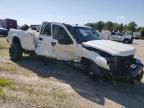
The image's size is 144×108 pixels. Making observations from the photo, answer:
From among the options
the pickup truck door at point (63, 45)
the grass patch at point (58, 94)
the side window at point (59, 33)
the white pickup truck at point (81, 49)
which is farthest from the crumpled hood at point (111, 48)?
the grass patch at point (58, 94)

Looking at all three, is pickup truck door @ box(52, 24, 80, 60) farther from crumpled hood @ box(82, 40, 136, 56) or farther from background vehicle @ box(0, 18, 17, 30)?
background vehicle @ box(0, 18, 17, 30)

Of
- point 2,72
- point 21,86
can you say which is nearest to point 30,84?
point 21,86

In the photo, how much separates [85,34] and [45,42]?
162cm

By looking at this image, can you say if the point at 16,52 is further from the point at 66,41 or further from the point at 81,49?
the point at 81,49

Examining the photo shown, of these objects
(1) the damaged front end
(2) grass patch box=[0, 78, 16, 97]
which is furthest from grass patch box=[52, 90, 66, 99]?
(1) the damaged front end

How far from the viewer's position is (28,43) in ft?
35.1

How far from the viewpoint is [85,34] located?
9289 mm

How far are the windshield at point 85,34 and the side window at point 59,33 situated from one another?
1.49 feet

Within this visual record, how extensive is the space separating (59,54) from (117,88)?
258cm

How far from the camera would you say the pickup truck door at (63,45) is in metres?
8.82

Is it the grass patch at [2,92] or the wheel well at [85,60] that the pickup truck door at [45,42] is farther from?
the grass patch at [2,92]

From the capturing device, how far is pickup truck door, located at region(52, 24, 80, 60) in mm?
8820

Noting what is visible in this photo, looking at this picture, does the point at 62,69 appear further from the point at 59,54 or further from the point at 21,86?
the point at 21,86

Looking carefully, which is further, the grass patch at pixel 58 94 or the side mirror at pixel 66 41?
the side mirror at pixel 66 41
